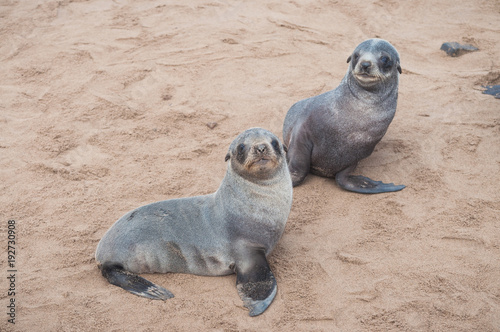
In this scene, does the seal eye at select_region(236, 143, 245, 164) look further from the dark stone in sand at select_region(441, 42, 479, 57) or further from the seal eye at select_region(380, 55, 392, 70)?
the dark stone in sand at select_region(441, 42, 479, 57)

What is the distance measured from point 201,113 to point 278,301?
3.34 meters

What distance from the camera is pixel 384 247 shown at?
173 inches

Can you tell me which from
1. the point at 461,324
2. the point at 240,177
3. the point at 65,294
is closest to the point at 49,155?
the point at 65,294

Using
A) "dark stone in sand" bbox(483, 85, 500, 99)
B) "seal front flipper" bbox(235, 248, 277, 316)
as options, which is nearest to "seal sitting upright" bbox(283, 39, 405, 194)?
"seal front flipper" bbox(235, 248, 277, 316)

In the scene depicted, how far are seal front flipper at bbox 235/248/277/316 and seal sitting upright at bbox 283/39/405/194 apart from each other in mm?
1466

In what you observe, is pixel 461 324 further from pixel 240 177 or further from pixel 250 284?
pixel 240 177

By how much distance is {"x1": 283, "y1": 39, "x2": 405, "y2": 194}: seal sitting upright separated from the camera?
5.08 meters

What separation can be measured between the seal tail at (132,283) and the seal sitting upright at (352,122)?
6.40ft

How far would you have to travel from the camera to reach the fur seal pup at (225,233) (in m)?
4.12

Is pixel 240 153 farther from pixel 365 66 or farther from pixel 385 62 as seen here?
pixel 385 62

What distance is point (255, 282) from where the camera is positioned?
3.99 m

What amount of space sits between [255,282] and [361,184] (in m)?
1.78

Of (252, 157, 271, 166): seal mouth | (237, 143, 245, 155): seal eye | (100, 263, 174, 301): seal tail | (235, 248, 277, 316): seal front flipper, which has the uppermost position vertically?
(237, 143, 245, 155): seal eye

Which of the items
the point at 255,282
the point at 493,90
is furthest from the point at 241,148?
the point at 493,90
